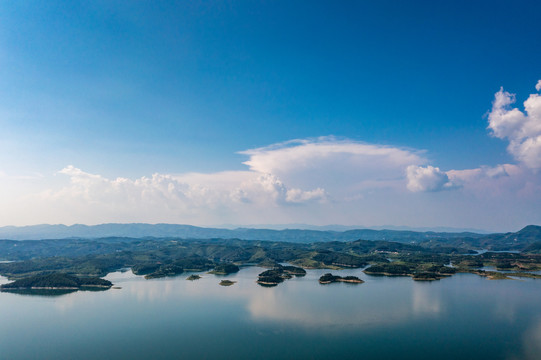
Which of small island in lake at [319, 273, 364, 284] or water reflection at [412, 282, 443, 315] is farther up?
water reflection at [412, 282, 443, 315]

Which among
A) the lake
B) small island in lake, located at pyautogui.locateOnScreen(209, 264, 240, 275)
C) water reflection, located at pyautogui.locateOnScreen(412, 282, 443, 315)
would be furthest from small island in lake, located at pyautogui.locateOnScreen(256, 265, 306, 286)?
water reflection, located at pyautogui.locateOnScreen(412, 282, 443, 315)

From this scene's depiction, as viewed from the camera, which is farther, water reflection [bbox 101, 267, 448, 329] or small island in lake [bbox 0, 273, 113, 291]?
small island in lake [bbox 0, 273, 113, 291]

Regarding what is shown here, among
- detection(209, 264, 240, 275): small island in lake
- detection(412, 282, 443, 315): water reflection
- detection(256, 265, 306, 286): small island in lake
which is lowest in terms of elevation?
detection(209, 264, 240, 275): small island in lake

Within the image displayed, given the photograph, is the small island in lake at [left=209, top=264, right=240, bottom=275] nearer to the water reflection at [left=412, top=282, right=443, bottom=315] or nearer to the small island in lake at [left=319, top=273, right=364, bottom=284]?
the small island in lake at [left=319, top=273, right=364, bottom=284]

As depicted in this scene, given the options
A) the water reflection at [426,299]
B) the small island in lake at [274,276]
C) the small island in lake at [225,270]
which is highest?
the water reflection at [426,299]

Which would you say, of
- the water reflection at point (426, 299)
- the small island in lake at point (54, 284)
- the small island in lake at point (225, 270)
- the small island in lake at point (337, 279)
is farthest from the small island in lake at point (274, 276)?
the small island in lake at point (54, 284)

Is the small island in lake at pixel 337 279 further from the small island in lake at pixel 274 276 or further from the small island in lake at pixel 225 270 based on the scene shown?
the small island in lake at pixel 225 270

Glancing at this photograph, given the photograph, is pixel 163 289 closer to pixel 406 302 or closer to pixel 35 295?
pixel 35 295

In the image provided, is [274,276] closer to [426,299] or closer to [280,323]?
[426,299]

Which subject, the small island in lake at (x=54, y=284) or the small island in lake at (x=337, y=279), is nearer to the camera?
the small island in lake at (x=54, y=284)
